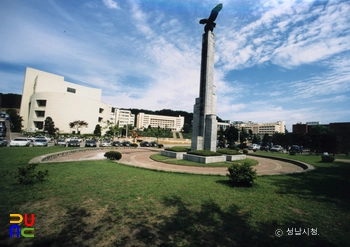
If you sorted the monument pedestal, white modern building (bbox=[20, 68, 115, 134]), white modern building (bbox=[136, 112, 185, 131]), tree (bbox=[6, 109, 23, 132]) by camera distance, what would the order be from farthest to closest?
1. white modern building (bbox=[136, 112, 185, 131])
2. white modern building (bbox=[20, 68, 115, 134])
3. tree (bbox=[6, 109, 23, 132])
4. the monument pedestal

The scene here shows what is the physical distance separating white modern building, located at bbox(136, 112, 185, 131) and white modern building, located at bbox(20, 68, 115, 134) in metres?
67.1

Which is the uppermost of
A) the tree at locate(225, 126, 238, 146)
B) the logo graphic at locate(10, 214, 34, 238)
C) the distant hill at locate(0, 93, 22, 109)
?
the distant hill at locate(0, 93, 22, 109)

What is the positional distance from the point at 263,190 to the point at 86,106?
73671 millimetres

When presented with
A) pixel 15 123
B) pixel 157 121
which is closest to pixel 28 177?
pixel 15 123

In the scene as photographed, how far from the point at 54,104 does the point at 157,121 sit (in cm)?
9373

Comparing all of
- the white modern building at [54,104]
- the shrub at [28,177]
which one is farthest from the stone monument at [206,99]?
the white modern building at [54,104]

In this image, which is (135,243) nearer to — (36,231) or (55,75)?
(36,231)

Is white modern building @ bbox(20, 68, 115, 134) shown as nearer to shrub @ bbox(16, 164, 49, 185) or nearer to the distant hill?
the distant hill

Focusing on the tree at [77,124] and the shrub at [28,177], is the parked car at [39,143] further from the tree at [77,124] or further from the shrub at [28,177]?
the tree at [77,124]

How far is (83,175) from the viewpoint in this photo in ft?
32.0

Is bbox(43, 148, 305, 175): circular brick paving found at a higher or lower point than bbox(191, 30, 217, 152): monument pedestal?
lower

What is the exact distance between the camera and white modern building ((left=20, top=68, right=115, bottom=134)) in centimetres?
5975

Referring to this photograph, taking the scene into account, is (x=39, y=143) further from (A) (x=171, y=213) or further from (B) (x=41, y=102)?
(B) (x=41, y=102)

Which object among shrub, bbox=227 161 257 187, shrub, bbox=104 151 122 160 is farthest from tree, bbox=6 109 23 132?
shrub, bbox=227 161 257 187
